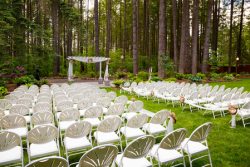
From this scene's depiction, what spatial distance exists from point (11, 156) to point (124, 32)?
2997 cm

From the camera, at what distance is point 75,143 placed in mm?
3928

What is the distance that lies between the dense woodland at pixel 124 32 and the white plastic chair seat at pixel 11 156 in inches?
441

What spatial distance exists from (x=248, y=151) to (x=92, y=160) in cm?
388

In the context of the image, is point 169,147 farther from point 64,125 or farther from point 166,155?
point 64,125

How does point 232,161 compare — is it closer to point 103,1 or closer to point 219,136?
point 219,136

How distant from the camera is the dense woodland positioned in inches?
743

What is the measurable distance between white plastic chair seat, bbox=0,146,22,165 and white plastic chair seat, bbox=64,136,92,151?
81 cm

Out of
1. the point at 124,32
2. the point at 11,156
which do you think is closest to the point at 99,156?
the point at 11,156

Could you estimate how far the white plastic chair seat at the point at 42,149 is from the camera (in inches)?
138

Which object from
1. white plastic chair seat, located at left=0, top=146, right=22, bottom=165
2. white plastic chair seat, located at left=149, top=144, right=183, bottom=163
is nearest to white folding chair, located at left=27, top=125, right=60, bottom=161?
white plastic chair seat, located at left=0, top=146, right=22, bottom=165

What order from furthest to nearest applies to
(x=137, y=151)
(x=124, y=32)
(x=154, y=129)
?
1. (x=124, y=32)
2. (x=154, y=129)
3. (x=137, y=151)

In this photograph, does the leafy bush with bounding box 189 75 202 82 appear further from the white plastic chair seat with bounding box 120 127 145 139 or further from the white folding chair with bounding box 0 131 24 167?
the white folding chair with bounding box 0 131 24 167

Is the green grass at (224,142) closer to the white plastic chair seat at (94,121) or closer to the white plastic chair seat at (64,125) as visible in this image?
the white plastic chair seat at (64,125)

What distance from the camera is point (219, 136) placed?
5516 mm
